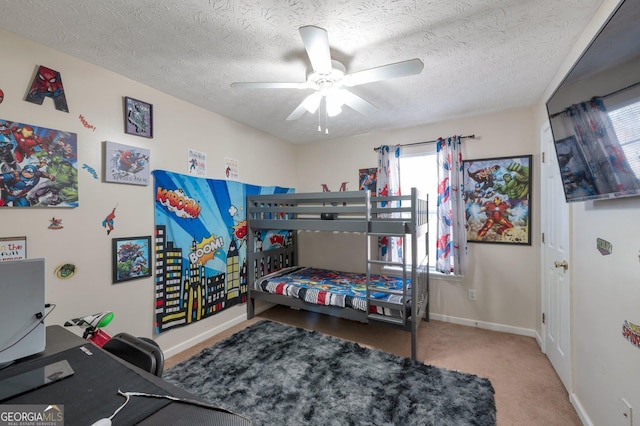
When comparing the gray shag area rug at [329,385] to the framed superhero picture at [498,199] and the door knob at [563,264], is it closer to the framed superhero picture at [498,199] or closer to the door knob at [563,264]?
the door knob at [563,264]

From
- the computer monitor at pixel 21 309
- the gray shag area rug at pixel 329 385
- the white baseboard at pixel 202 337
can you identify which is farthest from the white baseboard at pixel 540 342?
the computer monitor at pixel 21 309

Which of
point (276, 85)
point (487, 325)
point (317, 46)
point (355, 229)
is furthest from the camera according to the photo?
point (487, 325)

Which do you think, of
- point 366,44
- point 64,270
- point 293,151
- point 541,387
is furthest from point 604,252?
point 293,151

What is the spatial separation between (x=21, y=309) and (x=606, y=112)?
2506 millimetres

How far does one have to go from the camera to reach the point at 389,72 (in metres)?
1.59

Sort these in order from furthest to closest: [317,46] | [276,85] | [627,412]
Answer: [276,85] < [317,46] < [627,412]

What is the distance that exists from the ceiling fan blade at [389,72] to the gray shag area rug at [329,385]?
2182 millimetres

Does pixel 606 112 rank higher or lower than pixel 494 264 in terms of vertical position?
higher

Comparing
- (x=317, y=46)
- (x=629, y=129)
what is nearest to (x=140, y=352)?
(x=317, y=46)

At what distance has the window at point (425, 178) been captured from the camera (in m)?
3.31

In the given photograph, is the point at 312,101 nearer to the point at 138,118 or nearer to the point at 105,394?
the point at 138,118

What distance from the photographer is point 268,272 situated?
3.64 metres

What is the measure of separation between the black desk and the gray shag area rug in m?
1.11

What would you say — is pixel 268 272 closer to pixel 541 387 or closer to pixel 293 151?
pixel 293 151
